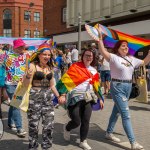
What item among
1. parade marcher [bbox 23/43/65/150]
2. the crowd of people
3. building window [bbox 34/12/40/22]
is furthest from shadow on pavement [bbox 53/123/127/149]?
building window [bbox 34/12/40/22]

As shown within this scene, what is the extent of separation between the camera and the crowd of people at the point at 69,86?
4.97 metres

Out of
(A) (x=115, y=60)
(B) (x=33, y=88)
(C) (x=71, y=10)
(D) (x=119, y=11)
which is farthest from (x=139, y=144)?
(C) (x=71, y=10)

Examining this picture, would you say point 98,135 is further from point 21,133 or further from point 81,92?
point 21,133

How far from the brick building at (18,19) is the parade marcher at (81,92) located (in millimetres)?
63285

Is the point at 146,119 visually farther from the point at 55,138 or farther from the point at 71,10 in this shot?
the point at 71,10

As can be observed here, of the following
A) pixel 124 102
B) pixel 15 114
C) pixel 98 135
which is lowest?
pixel 98 135

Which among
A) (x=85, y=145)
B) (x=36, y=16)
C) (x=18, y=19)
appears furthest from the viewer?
(x=36, y=16)

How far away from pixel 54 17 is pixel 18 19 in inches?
1229

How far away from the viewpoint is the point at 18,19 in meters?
68.6

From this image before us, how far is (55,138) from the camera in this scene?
6258 millimetres

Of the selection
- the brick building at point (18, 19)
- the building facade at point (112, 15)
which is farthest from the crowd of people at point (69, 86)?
the brick building at point (18, 19)

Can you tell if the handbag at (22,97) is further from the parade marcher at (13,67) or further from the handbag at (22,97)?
the parade marcher at (13,67)

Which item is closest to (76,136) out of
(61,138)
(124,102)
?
(61,138)

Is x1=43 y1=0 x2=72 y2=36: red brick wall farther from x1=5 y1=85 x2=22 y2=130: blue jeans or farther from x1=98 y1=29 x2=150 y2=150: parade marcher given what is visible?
x1=98 y1=29 x2=150 y2=150: parade marcher
